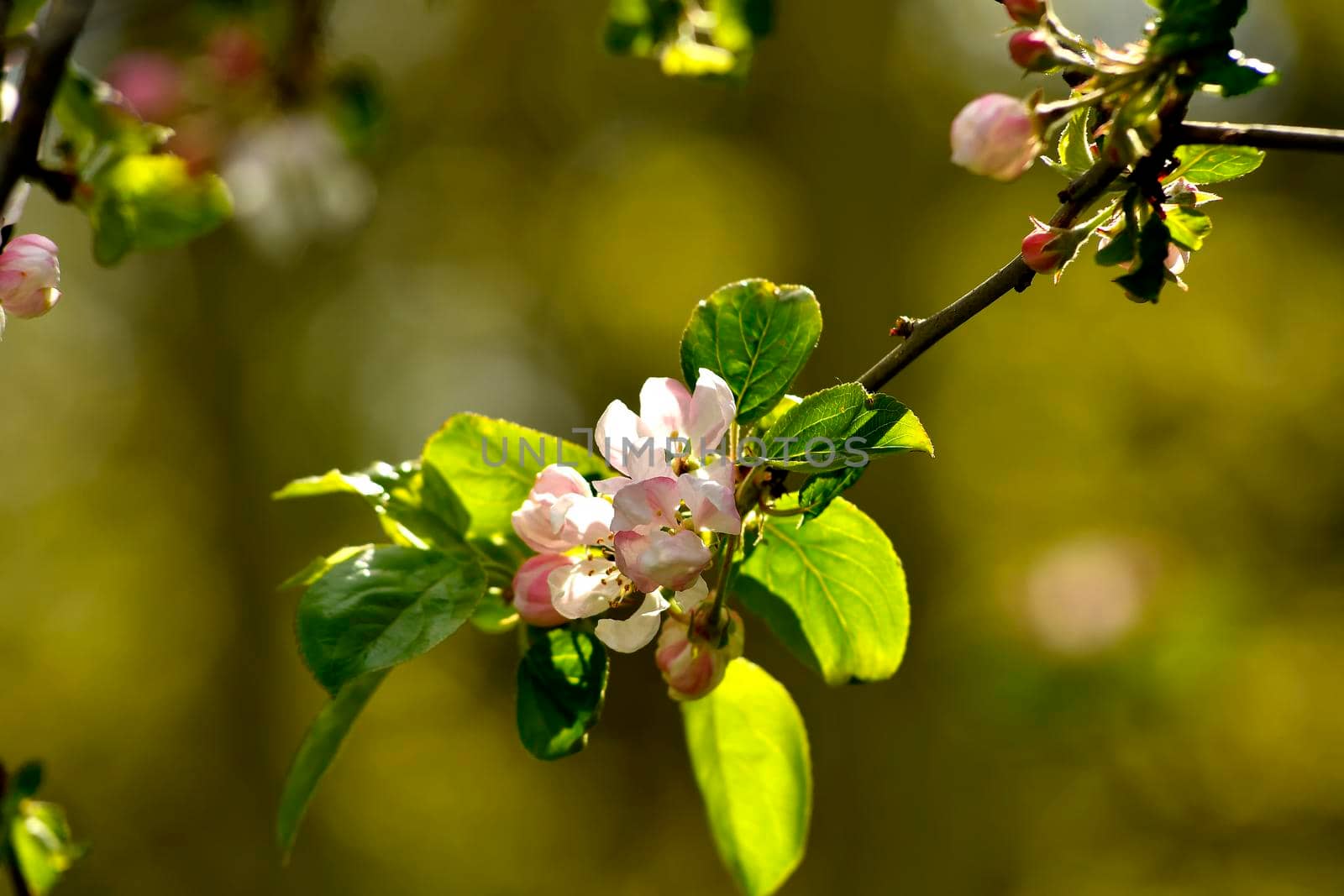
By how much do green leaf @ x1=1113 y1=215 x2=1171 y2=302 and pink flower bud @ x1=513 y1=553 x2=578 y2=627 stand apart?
0.27 metres

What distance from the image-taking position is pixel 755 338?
1.58 feet

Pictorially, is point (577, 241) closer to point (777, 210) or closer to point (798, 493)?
point (777, 210)

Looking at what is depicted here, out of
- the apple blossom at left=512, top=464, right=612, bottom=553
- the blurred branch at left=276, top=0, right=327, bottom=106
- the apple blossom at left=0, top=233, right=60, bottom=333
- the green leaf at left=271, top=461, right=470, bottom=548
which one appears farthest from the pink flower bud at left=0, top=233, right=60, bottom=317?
the blurred branch at left=276, top=0, right=327, bottom=106

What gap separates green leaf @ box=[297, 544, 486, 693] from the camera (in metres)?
0.46

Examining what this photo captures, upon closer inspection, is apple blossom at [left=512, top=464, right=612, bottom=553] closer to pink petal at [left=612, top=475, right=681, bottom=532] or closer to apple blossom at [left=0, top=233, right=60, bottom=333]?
pink petal at [left=612, top=475, right=681, bottom=532]

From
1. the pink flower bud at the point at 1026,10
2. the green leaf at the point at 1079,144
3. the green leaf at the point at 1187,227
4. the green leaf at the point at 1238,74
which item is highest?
the pink flower bud at the point at 1026,10

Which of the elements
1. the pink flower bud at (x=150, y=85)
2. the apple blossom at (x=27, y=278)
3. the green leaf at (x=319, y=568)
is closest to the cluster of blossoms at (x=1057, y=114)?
the green leaf at (x=319, y=568)

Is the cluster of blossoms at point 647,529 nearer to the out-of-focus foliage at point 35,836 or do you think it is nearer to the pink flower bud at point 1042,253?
the pink flower bud at point 1042,253

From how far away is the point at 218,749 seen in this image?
4656mm

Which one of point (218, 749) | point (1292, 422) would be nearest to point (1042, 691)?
point (1292, 422)

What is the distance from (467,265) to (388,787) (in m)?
2.33

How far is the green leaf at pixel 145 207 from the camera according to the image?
0.72 metres

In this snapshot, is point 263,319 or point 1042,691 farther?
point 263,319

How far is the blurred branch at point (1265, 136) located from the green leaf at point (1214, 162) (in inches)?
2.3
